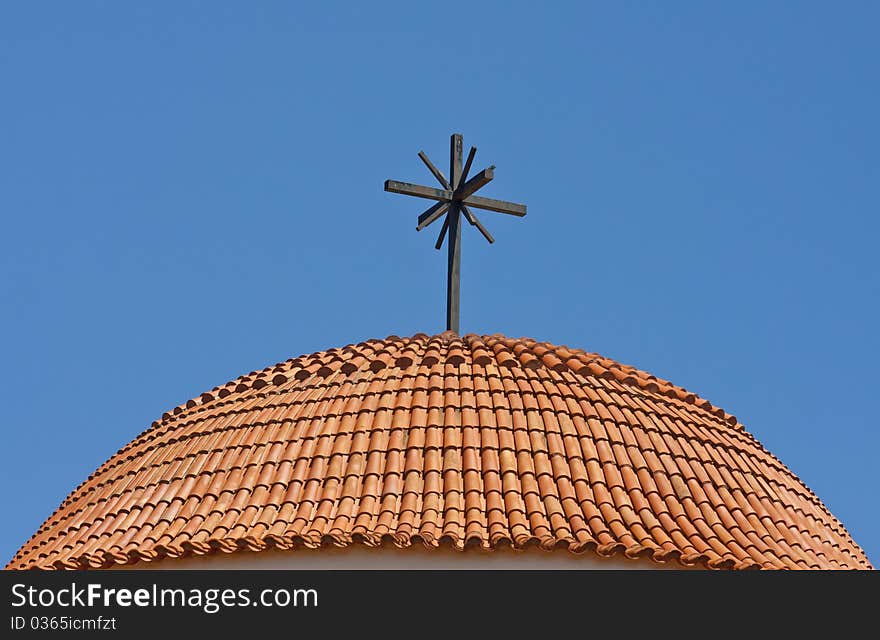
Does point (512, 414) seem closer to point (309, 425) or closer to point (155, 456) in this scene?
point (309, 425)

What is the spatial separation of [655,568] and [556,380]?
2.71 meters

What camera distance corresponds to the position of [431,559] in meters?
13.0

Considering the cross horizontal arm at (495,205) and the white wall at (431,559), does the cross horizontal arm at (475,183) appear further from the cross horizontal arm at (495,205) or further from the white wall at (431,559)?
the white wall at (431,559)

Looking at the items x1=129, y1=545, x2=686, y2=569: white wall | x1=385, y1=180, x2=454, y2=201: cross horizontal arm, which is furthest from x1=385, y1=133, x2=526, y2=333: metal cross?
x1=129, y1=545, x2=686, y2=569: white wall

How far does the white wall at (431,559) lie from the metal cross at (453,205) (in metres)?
4.33

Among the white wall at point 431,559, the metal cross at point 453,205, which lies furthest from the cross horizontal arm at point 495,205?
the white wall at point 431,559

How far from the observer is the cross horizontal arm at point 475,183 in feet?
55.3

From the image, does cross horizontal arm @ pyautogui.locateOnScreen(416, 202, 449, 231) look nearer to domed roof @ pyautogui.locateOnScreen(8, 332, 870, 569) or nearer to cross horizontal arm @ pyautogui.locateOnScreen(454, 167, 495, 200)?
cross horizontal arm @ pyautogui.locateOnScreen(454, 167, 495, 200)

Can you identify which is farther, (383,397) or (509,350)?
(509,350)
